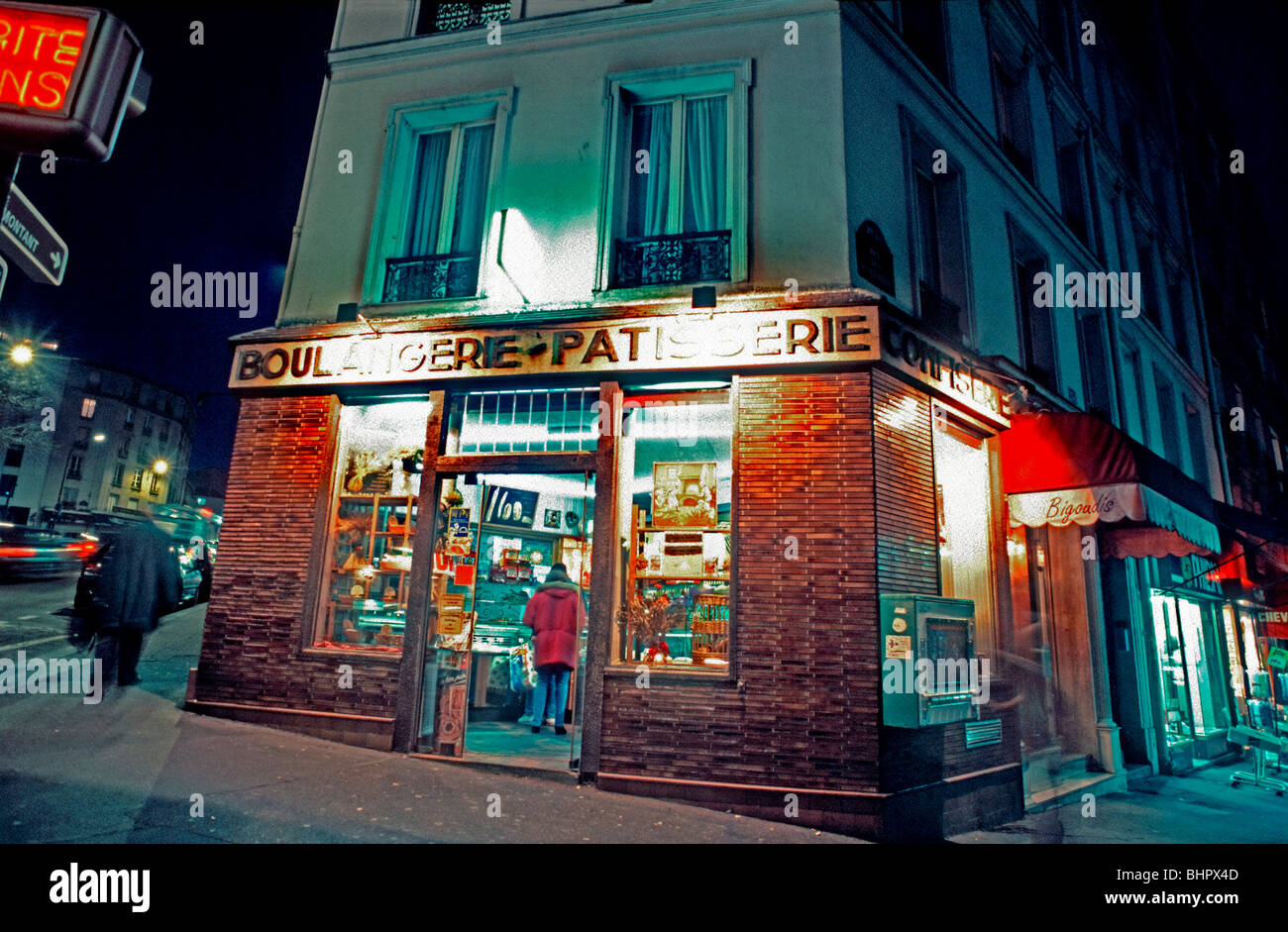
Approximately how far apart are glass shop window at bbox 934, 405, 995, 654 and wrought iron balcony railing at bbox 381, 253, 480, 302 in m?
5.58

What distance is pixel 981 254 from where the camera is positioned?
30.9 ft

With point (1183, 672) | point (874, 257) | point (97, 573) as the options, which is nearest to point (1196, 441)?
point (1183, 672)

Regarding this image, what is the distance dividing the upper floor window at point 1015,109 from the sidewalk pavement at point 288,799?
9.39 meters

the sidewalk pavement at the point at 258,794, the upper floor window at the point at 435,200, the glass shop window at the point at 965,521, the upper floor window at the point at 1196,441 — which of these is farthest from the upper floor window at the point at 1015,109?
the sidewalk pavement at the point at 258,794

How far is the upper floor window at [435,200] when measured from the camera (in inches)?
330

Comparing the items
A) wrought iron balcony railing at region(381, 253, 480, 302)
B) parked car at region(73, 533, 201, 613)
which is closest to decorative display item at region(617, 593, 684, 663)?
wrought iron balcony railing at region(381, 253, 480, 302)

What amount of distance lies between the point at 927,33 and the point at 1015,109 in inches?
111

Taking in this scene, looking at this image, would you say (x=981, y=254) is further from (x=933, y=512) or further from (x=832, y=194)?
(x=933, y=512)

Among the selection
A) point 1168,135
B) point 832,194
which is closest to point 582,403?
point 832,194

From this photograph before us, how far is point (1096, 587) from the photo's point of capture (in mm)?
10695

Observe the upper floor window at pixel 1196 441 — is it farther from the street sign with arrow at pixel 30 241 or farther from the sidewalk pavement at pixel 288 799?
the street sign with arrow at pixel 30 241

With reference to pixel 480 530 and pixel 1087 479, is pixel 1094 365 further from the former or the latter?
pixel 480 530

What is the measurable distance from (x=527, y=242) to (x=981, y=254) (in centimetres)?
602

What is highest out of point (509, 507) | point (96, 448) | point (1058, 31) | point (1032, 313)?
point (96, 448)
